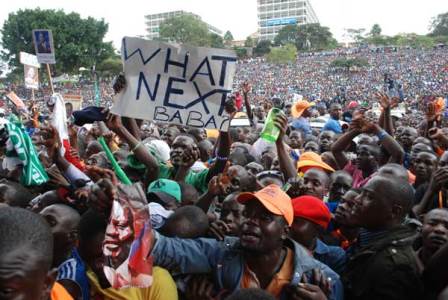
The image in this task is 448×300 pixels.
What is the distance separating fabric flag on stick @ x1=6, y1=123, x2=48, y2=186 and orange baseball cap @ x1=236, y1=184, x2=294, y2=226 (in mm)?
1446

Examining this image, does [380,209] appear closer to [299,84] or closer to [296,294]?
[296,294]

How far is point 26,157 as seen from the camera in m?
3.17

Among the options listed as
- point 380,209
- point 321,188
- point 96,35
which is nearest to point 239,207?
point 380,209

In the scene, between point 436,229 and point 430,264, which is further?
point 436,229

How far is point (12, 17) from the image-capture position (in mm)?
41719

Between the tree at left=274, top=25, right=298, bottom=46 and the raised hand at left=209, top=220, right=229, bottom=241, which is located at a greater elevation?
the tree at left=274, top=25, right=298, bottom=46

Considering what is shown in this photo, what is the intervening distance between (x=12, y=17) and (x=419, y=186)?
44.0m

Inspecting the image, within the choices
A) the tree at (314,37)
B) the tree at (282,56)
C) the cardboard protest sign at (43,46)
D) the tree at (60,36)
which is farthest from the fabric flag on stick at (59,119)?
the tree at (314,37)

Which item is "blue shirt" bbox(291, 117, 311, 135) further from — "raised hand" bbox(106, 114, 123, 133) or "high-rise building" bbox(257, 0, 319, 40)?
"high-rise building" bbox(257, 0, 319, 40)

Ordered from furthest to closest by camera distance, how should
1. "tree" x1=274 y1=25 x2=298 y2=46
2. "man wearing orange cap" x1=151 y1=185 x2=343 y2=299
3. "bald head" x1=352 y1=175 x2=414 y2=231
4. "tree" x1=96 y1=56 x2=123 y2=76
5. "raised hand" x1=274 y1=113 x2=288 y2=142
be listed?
"tree" x1=274 y1=25 x2=298 y2=46
"tree" x1=96 y1=56 x2=123 y2=76
"raised hand" x1=274 y1=113 x2=288 y2=142
"bald head" x1=352 y1=175 x2=414 y2=231
"man wearing orange cap" x1=151 y1=185 x2=343 y2=299

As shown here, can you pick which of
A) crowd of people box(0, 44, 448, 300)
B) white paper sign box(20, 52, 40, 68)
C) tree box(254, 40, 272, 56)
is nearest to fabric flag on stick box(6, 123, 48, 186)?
crowd of people box(0, 44, 448, 300)

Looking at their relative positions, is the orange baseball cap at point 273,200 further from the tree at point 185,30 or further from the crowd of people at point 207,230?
the tree at point 185,30

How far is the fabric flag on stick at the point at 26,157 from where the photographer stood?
301 cm

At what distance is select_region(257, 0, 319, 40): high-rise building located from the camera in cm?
11581
